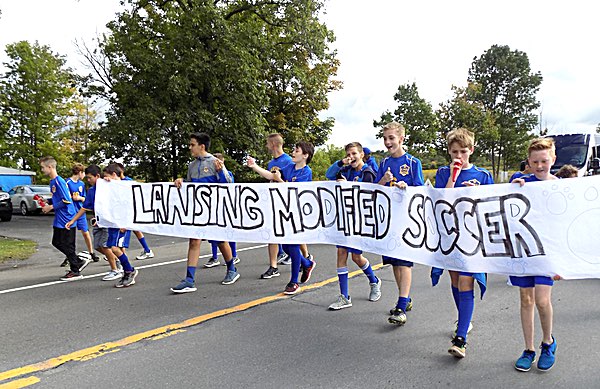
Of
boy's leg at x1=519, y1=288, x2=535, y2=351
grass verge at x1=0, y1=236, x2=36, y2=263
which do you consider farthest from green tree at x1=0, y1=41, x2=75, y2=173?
boy's leg at x1=519, y1=288, x2=535, y2=351

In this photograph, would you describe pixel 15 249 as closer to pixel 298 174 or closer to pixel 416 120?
pixel 298 174

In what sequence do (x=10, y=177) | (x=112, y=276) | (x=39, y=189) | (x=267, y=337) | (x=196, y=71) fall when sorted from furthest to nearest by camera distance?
(x=10, y=177), (x=39, y=189), (x=196, y=71), (x=112, y=276), (x=267, y=337)

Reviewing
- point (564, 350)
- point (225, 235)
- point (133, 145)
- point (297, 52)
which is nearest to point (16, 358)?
point (225, 235)

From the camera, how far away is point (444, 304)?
213 inches

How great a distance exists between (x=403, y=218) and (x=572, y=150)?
41.9 ft

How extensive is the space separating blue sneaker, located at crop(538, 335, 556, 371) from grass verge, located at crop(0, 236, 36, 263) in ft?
31.0

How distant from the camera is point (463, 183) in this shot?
13.5 ft

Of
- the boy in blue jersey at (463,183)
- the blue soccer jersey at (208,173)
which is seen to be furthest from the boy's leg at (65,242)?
the boy in blue jersey at (463,183)

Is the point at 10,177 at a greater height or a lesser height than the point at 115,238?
greater

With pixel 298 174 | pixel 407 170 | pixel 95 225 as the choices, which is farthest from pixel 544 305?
pixel 95 225

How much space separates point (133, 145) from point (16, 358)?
17.4 meters

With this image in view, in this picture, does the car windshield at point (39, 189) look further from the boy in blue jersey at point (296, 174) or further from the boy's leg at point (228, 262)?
the boy in blue jersey at point (296, 174)

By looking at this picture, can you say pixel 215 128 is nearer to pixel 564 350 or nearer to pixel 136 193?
pixel 136 193

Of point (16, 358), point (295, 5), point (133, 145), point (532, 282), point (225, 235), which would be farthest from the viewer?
point (295, 5)
